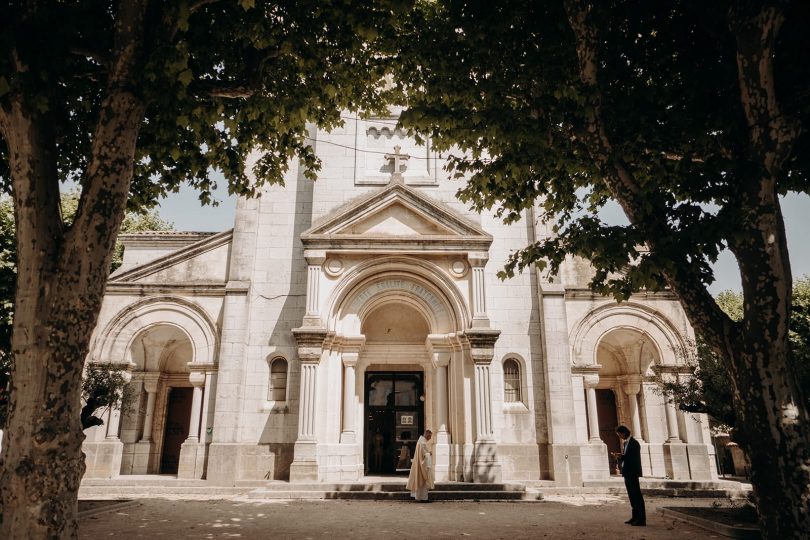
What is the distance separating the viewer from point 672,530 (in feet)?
30.5

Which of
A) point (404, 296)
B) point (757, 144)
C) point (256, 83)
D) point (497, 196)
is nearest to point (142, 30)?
point (256, 83)

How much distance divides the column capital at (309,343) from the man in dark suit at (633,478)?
26.6 ft

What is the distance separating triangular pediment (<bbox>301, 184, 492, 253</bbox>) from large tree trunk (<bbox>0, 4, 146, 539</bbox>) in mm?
9344

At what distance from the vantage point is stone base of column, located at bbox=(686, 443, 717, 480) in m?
15.4

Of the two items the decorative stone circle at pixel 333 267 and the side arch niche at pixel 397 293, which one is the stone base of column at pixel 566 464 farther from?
the decorative stone circle at pixel 333 267

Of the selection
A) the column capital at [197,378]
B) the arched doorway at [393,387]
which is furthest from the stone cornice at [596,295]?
the column capital at [197,378]

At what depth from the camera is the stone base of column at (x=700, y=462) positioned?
15383mm

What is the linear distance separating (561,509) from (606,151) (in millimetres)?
8166

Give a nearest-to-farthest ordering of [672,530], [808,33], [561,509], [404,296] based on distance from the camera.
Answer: [808,33] → [672,530] → [561,509] → [404,296]

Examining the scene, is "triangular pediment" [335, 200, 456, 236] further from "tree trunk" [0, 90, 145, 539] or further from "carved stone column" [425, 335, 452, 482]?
"tree trunk" [0, 90, 145, 539]

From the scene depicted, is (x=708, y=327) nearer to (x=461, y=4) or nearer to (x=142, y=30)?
(x=461, y=4)

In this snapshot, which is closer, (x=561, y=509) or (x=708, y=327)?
(x=708, y=327)

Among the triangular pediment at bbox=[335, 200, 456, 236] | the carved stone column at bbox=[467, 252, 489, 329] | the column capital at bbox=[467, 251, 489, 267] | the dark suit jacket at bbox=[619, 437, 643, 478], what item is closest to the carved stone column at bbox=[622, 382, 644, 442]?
the carved stone column at bbox=[467, 252, 489, 329]

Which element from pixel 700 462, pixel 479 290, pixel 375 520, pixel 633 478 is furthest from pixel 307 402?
pixel 700 462
